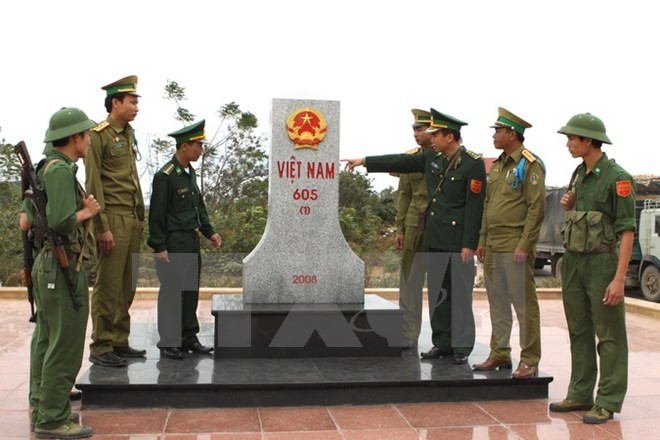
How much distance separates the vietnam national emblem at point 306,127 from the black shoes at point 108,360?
219 centimetres

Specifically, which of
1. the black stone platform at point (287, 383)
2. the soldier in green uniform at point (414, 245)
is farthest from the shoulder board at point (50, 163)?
the soldier in green uniform at point (414, 245)

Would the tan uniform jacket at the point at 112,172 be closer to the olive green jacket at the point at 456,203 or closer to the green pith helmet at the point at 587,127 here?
the olive green jacket at the point at 456,203

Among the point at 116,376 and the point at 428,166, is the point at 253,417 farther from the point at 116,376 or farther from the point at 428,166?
the point at 428,166

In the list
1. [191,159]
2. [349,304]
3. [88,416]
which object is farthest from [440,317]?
[88,416]

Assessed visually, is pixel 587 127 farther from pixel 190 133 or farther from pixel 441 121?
pixel 190 133

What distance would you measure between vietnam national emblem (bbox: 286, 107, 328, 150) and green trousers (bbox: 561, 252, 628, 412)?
2.28 metres

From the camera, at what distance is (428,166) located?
18.3 feet

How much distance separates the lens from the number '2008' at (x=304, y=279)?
5.81 metres

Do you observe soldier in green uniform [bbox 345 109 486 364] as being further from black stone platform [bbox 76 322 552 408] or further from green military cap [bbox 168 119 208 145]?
green military cap [bbox 168 119 208 145]

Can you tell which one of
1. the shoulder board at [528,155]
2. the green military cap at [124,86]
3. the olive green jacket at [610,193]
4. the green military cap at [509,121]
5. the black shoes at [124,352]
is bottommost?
the black shoes at [124,352]

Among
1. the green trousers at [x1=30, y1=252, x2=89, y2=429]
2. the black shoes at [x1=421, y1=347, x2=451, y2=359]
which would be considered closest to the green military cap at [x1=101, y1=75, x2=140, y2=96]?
the green trousers at [x1=30, y1=252, x2=89, y2=429]

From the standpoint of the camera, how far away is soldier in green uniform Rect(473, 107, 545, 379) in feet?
16.0

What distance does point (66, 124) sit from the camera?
13.0 ft

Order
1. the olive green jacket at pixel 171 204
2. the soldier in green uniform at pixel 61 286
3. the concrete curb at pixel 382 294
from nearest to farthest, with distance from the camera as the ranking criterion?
1. the soldier in green uniform at pixel 61 286
2. the olive green jacket at pixel 171 204
3. the concrete curb at pixel 382 294
